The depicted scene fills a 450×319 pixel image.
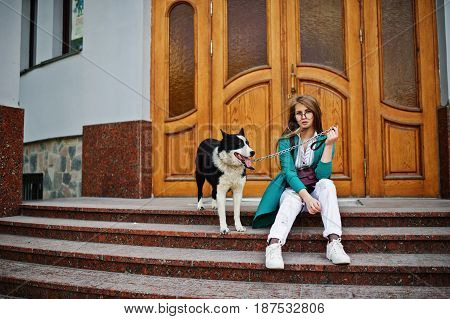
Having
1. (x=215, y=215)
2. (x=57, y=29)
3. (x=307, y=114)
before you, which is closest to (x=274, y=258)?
(x=215, y=215)

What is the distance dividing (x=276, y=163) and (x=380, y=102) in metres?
1.47

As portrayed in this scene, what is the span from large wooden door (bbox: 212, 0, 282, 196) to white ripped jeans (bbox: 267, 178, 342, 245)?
5.94 feet

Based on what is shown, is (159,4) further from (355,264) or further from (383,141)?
(355,264)

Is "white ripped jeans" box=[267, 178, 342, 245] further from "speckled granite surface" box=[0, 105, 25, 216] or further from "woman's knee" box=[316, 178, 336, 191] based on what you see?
"speckled granite surface" box=[0, 105, 25, 216]

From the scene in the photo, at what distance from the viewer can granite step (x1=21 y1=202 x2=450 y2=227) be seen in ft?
9.72

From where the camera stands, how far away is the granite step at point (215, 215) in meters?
2.96

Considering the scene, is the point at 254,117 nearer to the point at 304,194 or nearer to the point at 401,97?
the point at 401,97

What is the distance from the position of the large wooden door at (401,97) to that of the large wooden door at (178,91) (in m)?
2.10

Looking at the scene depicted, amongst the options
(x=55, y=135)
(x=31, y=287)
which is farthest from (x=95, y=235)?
(x=55, y=135)

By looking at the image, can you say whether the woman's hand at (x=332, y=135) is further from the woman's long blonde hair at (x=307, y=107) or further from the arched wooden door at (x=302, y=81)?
the arched wooden door at (x=302, y=81)

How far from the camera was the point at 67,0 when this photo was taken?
641 centimetres

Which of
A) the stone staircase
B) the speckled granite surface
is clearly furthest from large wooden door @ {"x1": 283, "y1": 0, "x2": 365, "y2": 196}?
the speckled granite surface

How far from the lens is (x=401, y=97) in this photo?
4.34 metres

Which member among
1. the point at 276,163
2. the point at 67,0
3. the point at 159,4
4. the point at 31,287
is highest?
the point at 67,0
